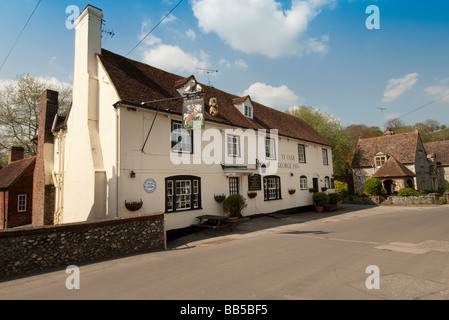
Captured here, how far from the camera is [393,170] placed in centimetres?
2958

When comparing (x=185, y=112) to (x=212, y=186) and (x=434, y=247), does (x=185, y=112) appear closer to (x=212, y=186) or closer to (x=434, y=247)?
(x=212, y=186)

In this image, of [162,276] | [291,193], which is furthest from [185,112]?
[291,193]

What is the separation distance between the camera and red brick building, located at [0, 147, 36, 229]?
1895cm

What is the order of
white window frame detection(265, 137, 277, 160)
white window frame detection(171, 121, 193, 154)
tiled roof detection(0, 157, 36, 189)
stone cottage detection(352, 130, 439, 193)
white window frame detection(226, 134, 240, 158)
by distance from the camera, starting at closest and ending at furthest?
white window frame detection(171, 121, 193, 154) < white window frame detection(226, 134, 240, 158) < white window frame detection(265, 137, 277, 160) < tiled roof detection(0, 157, 36, 189) < stone cottage detection(352, 130, 439, 193)

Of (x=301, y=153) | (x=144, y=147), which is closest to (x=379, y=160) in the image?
(x=301, y=153)

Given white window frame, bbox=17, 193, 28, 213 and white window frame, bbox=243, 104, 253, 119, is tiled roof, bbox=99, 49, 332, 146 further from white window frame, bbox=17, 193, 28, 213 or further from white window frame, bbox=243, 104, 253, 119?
white window frame, bbox=17, 193, 28, 213

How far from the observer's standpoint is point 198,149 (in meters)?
13.8

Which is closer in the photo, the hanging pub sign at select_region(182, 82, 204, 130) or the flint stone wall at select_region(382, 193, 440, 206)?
the hanging pub sign at select_region(182, 82, 204, 130)

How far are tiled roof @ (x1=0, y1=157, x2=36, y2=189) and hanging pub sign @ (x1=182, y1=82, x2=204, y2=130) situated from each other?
16560 mm

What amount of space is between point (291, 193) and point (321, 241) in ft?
32.2

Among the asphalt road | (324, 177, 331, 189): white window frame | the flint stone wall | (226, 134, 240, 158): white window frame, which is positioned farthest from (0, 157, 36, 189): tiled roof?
the flint stone wall

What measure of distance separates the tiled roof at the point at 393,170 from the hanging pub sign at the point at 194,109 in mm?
27718

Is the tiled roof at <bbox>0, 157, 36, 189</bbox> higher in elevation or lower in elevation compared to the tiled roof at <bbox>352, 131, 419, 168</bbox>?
lower

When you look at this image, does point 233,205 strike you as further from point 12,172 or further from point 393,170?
point 393,170
